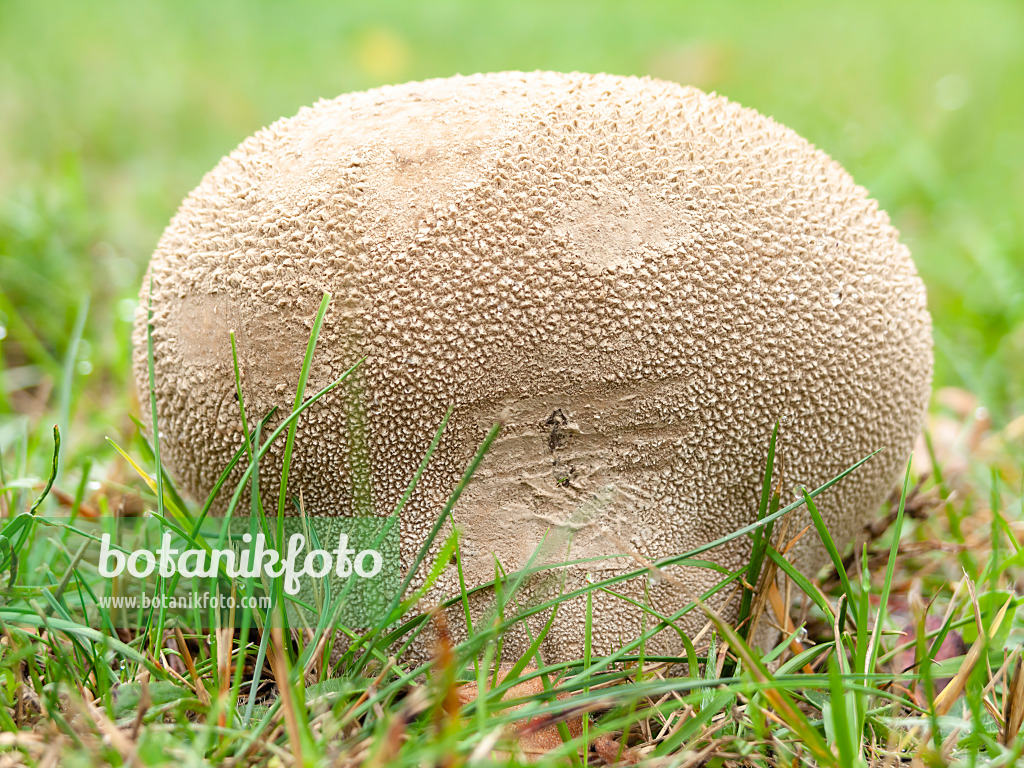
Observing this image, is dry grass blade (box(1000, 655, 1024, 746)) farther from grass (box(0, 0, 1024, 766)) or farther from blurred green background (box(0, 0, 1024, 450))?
blurred green background (box(0, 0, 1024, 450))

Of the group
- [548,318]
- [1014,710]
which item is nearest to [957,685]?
[1014,710]

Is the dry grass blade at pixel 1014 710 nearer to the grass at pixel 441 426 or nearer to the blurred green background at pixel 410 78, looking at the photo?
the grass at pixel 441 426

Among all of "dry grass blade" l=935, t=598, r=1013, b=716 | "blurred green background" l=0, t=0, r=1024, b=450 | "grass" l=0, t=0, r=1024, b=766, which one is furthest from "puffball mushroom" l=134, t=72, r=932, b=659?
"blurred green background" l=0, t=0, r=1024, b=450

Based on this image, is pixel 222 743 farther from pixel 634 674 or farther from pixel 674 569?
pixel 674 569

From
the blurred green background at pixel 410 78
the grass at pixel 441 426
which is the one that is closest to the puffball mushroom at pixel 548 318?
the grass at pixel 441 426

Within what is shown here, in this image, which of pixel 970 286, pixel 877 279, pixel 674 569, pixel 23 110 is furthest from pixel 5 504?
pixel 23 110

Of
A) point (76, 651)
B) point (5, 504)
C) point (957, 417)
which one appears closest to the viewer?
point (76, 651)
